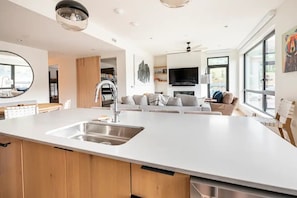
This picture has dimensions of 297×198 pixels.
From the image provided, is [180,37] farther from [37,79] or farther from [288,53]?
[37,79]

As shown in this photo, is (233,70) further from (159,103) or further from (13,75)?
(13,75)

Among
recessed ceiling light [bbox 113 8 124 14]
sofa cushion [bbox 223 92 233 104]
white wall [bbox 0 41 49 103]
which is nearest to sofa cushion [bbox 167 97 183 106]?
sofa cushion [bbox 223 92 233 104]

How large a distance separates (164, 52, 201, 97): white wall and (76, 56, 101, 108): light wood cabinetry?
3.36 metres

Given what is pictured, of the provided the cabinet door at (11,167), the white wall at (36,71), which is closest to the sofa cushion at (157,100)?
the cabinet door at (11,167)

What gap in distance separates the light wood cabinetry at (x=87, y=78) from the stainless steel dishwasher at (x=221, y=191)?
559 cm

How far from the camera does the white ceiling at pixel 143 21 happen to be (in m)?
2.91

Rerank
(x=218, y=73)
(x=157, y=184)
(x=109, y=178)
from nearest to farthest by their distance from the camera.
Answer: (x=157, y=184), (x=109, y=178), (x=218, y=73)

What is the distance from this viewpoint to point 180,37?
16.6 feet

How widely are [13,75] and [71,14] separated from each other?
148 inches

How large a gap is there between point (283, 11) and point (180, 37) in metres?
2.54

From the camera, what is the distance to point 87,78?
19.8 ft

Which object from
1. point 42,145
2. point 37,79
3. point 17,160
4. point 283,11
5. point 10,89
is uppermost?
point 283,11

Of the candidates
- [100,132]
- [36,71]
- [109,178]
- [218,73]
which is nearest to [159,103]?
[100,132]

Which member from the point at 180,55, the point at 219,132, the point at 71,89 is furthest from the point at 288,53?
the point at 71,89
